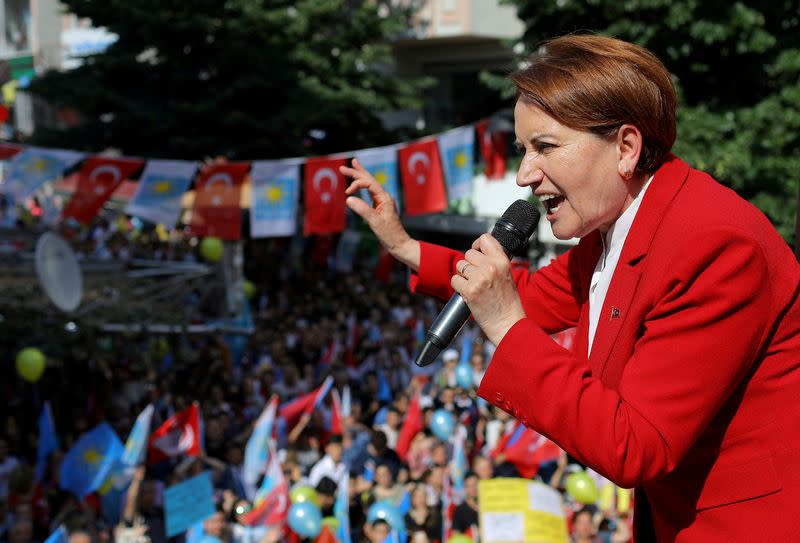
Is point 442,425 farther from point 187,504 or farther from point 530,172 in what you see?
point 530,172

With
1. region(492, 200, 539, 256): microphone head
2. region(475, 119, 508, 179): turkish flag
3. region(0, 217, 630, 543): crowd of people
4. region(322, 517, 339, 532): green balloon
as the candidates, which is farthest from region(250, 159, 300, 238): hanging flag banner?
region(492, 200, 539, 256): microphone head

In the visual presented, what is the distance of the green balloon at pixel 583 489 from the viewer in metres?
7.29

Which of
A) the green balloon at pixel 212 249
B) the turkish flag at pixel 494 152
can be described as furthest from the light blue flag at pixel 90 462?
the turkish flag at pixel 494 152

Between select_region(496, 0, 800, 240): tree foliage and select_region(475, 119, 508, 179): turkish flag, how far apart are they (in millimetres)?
2916

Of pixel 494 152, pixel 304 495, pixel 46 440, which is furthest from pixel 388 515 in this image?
pixel 494 152

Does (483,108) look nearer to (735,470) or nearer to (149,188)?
(149,188)

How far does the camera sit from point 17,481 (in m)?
7.46

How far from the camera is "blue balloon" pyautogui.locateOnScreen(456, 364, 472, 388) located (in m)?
10.5

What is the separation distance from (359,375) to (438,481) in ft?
15.7

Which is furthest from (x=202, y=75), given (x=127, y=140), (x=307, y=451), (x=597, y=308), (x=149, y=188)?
(x=597, y=308)

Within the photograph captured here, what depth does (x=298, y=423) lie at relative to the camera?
9.29 meters

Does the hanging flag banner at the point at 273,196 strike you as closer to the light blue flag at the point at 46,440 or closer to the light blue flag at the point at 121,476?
the light blue flag at the point at 46,440

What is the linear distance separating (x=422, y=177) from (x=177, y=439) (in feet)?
17.8

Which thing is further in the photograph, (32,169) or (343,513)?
(32,169)
